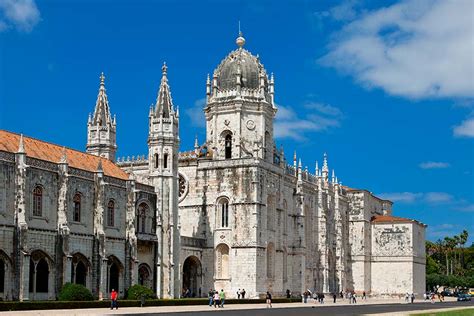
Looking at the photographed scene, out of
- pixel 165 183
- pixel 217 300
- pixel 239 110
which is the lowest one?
pixel 217 300

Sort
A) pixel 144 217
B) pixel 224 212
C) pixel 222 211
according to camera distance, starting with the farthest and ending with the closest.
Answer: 1. pixel 222 211
2. pixel 224 212
3. pixel 144 217

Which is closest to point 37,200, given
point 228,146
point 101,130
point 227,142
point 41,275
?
point 41,275

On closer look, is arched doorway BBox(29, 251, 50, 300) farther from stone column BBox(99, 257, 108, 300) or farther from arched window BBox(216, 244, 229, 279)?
arched window BBox(216, 244, 229, 279)

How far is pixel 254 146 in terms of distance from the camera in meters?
81.4

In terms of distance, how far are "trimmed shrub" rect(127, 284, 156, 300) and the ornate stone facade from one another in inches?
68.2

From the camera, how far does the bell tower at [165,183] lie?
69188 millimetres

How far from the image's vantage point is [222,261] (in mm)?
80000

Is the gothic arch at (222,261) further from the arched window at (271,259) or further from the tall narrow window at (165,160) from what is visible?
the tall narrow window at (165,160)

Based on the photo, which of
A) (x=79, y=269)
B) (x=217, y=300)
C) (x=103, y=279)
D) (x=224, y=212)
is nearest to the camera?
(x=79, y=269)

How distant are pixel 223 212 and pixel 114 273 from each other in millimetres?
19443

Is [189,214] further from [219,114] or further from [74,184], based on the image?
[74,184]

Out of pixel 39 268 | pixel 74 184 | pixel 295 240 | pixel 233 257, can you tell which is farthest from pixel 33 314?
pixel 295 240

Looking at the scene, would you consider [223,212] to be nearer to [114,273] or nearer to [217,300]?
[114,273]

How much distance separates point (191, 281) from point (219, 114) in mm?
17287
